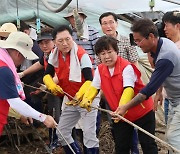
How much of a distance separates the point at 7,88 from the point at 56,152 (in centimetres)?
204

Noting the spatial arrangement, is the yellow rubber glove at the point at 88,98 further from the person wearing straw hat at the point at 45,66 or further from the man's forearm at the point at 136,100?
the person wearing straw hat at the point at 45,66

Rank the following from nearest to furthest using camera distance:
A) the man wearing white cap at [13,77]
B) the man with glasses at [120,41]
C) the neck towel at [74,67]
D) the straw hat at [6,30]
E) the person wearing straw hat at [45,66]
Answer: the man wearing white cap at [13,77] < the neck towel at [74,67] < the man with glasses at [120,41] < the person wearing straw hat at [45,66] < the straw hat at [6,30]

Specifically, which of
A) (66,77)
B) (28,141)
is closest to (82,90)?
(66,77)

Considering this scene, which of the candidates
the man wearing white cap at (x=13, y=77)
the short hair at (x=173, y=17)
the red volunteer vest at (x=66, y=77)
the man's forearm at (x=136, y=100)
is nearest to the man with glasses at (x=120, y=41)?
the red volunteer vest at (x=66, y=77)

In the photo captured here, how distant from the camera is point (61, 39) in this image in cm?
363

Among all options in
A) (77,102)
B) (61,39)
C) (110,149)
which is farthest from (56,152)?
(61,39)

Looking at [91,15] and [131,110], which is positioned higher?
[91,15]

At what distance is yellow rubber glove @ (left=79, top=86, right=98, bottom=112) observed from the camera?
3.31 m

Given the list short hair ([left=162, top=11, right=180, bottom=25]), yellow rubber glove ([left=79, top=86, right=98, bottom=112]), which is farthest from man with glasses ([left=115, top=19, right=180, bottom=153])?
short hair ([left=162, top=11, right=180, bottom=25])

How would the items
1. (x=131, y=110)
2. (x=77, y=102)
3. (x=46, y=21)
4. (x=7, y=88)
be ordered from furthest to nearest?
(x=46, y=21) < (x=77, y=102) < (x=131, y=110) < (x=7, y=88)

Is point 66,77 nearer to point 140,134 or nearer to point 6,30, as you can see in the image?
point 140,134

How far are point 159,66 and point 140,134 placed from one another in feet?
2.66

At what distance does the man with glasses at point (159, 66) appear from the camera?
111 inches

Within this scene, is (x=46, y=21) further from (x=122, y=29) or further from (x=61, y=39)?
(x=61, y=39)
